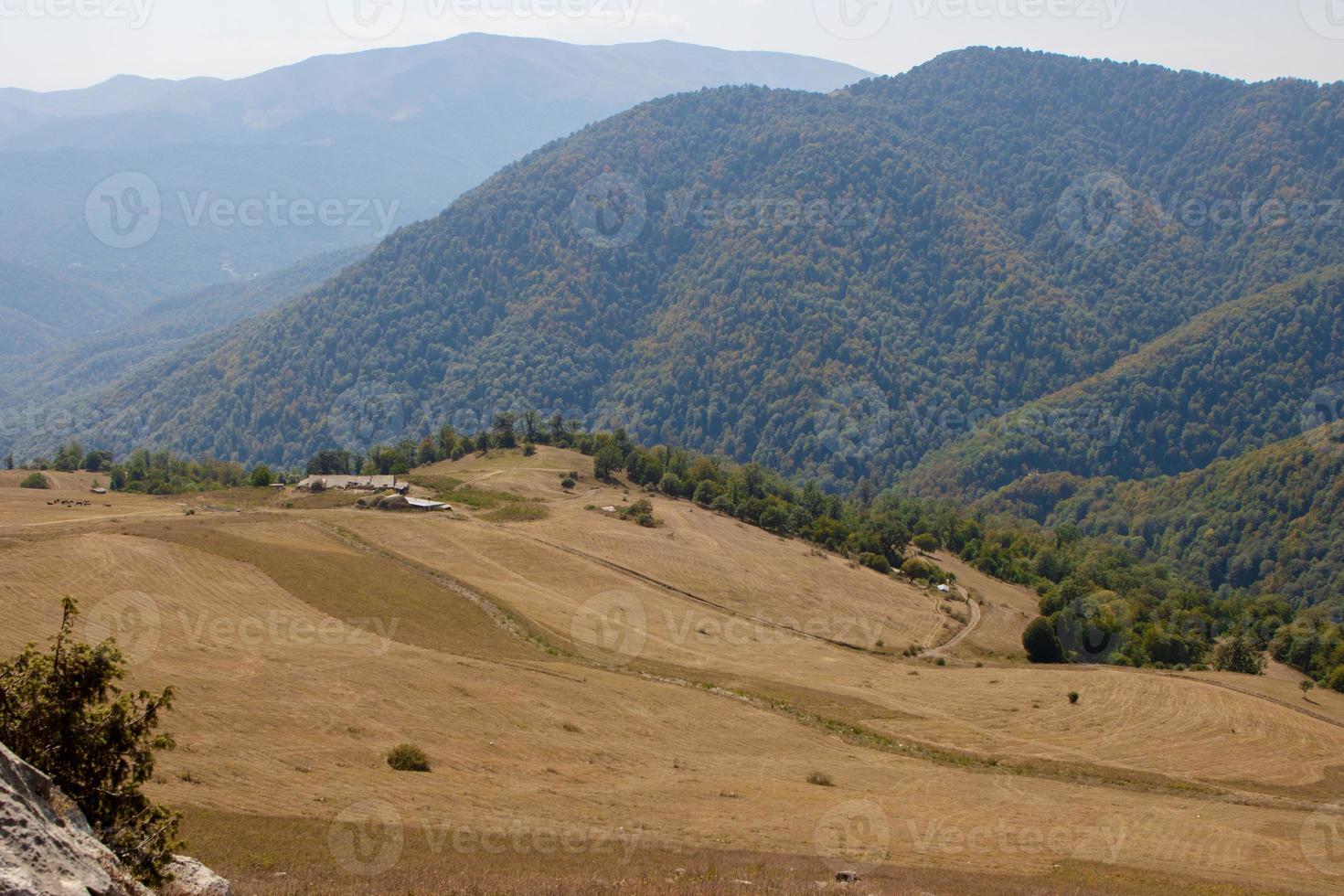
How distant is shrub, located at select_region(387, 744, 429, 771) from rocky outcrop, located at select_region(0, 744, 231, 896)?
701 inches

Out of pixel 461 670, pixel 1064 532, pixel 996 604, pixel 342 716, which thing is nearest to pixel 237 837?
pixel 342 716

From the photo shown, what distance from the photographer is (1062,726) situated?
5409 centimetres

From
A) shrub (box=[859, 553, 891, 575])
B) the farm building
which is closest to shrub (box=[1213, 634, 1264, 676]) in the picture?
shrub (box=[859, 553, 891, 575])

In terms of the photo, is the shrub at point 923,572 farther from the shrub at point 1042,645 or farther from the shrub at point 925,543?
the shrub at point 1042,645

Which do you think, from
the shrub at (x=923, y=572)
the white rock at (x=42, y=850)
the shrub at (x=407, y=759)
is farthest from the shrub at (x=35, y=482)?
the white rock at (x=42, y=850)

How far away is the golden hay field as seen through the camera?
2295 centimetres

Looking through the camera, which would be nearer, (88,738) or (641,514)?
(88,738)

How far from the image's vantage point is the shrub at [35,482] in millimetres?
101812

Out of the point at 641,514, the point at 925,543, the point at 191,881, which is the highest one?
the point at 191,881

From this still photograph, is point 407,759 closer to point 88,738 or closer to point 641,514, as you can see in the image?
point 88,738

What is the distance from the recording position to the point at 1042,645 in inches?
3216

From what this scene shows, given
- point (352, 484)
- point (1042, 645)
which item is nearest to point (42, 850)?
point (1042, 645)

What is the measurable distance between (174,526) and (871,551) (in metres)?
77.1

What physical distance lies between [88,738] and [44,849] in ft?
16.2
